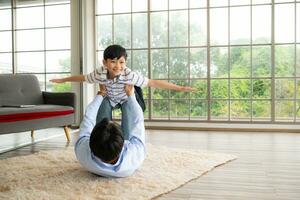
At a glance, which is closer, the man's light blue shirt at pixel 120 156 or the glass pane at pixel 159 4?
the man's light blue shirt at pixel 120 156

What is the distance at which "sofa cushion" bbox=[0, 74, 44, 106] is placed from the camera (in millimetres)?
3681

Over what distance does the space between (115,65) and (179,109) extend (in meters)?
2.91

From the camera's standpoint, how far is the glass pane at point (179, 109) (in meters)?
5.02

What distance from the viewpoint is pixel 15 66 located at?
5.08 meters

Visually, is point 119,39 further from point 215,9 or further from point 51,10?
point 215,9

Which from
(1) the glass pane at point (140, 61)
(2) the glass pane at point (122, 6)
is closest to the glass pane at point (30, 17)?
(2) the glass pane at point (122, 6)

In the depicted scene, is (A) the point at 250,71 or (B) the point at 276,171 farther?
(A) the point at 250,71


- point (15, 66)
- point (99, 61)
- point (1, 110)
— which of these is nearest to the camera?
point (1, 110)

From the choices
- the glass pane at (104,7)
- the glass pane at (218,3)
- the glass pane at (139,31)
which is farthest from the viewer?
the glass pane at (104,7)

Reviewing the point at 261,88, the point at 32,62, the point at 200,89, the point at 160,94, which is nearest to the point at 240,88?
the point at 261,88

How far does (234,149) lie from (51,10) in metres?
3.82

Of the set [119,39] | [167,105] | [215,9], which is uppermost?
[215,9]

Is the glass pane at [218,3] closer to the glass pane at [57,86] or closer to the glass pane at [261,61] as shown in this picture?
the glass pane at [261,61]

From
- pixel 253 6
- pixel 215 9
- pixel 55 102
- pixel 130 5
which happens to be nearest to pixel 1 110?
pixel 55 102
